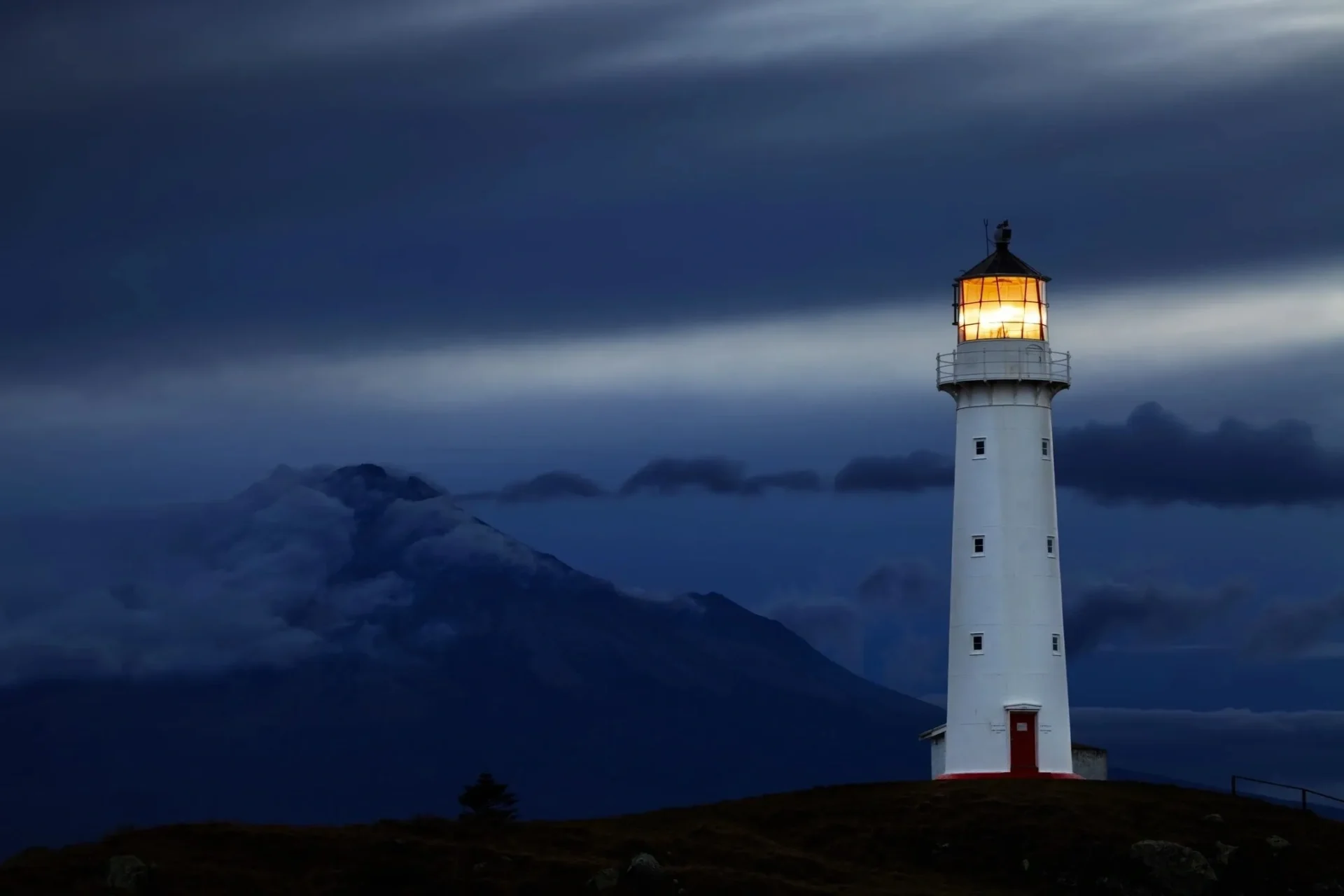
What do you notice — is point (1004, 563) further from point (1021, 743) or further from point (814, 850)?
point (814, 850)

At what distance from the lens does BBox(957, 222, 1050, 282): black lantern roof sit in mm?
86188

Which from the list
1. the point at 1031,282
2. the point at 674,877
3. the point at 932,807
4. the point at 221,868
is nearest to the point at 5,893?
the point at 221,868

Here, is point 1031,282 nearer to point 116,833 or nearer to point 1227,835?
point 1227,835

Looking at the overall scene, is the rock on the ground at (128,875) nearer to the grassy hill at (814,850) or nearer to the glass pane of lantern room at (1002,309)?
the grassy hill at (814,850)

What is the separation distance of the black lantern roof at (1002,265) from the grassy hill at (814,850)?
1996cm

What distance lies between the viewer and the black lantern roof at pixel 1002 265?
86188 millimetres

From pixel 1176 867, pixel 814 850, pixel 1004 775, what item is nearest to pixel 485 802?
pixel 814 850

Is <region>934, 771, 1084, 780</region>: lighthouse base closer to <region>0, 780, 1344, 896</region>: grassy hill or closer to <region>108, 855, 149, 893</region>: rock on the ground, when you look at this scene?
<region>0, 780, 1344, 896</region>: grassy hill

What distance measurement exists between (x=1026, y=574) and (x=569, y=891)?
25928 millimetres

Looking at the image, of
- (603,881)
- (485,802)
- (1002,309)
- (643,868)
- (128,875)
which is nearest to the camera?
(128,875)

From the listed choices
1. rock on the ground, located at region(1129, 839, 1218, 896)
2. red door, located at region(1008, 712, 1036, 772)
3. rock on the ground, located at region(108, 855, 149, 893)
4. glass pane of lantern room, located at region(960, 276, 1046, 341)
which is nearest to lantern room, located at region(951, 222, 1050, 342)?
glass pane of lantern room, located at region(960, 276, 1046, 341)

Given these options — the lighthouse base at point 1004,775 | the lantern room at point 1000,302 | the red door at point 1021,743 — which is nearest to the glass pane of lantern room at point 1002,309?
the lantern room at point 1000,302

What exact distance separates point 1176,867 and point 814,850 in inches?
458

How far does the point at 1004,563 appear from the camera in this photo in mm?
82188
